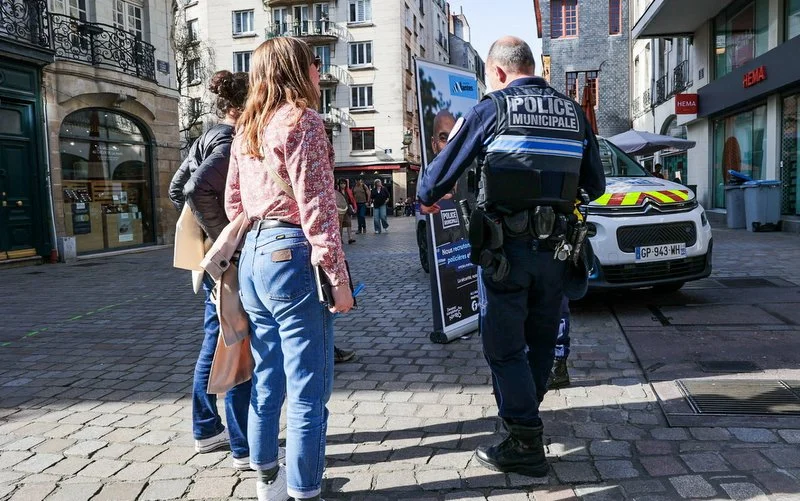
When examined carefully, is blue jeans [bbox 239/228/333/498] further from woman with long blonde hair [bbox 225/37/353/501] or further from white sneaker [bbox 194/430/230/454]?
white sneaker [bbox 194/430/230/454]

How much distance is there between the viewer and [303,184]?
2.40 m

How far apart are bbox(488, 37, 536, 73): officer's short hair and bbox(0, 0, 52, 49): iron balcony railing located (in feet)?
42.9

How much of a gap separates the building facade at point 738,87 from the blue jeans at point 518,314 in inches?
520

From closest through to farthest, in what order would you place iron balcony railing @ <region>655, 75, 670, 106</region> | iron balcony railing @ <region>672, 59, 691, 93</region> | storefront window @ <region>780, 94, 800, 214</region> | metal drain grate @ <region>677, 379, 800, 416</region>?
1. metal drain grate @ <region>677, 379, 800, 416</region>
2. storefront window @ <region>780, 94, 800, 214</region>
3. iron balcony railing @ <region>672, 59, 691, 93</region>
4. iron balcony railing @ <region>655, 75, 670, 106</region>

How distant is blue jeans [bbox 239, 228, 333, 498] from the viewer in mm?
2438

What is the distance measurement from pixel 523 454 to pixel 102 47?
16349 millimetres

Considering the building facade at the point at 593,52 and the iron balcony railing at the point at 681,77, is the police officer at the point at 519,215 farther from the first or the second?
the building facade at the point at 593,52

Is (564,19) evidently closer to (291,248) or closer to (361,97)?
(361,97)

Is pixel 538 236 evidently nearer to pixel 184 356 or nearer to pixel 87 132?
pixel 184 356

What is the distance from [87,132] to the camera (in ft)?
52.7

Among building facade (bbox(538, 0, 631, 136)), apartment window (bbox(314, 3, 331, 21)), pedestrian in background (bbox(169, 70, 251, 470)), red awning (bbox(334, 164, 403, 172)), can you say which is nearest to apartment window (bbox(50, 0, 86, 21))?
pedestrian in background (bbox(169, 70, 251, 470))

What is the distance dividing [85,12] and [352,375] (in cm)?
1501

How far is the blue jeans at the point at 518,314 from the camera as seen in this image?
298 centimetres

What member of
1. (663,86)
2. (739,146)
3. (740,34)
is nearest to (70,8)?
(740,34)
